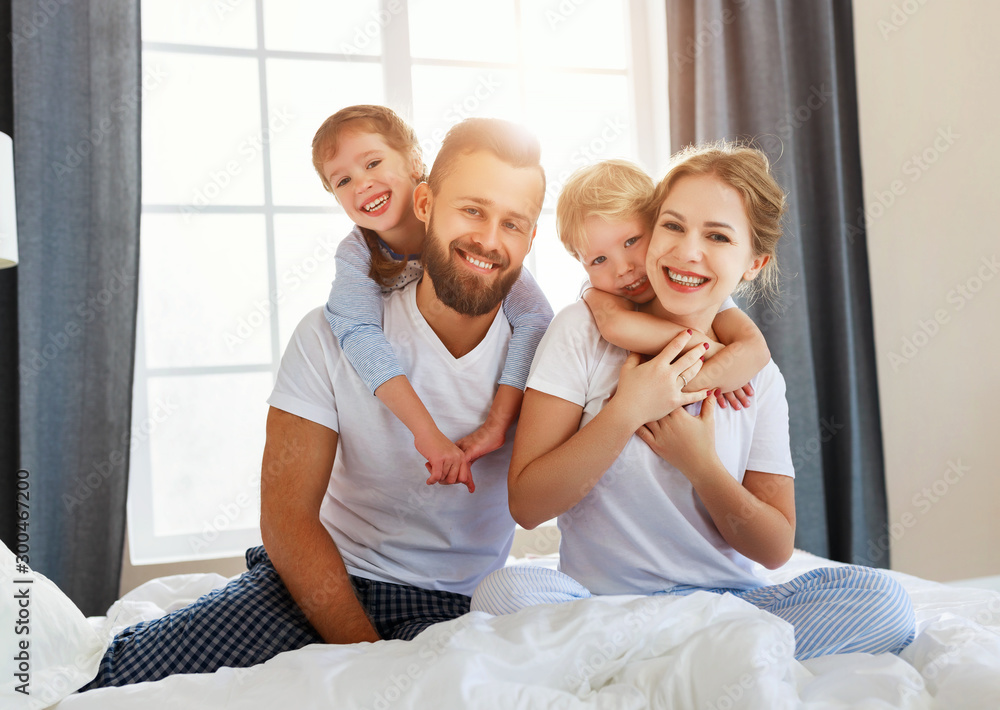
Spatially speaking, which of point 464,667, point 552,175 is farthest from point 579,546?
point 552,175

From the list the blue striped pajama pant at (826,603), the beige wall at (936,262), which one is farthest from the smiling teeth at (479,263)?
the beige wall at (936,262)

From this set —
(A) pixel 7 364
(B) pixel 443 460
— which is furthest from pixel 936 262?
(A) pixel 7 364

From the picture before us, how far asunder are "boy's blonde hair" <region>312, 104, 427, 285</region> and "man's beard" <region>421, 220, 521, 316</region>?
0.17 metres

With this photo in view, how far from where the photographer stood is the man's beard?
125 centimetres

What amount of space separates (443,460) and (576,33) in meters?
2.15

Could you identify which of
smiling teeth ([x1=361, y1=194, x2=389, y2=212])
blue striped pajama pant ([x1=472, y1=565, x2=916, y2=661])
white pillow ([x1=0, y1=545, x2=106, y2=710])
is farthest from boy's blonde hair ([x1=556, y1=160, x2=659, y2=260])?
white pillow ([x1=0, y1=545, x2=106, y2=710])

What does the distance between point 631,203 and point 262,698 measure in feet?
3.02

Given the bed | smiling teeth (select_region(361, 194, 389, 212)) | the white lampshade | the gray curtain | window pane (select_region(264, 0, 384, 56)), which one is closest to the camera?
the bed

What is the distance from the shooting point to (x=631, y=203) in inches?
49.5

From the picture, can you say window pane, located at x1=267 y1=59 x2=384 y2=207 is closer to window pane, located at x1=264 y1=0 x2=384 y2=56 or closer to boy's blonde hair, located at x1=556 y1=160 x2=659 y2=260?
window pane, located at x1=264 y1=0 x2=384 y2=56

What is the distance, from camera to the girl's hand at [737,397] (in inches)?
47.6

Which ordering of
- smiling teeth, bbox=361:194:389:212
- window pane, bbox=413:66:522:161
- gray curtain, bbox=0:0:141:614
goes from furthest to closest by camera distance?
window pane, bbox=413:66:522:161
gray curtain, bbox=0:0:141:614
smiling teeth, bbox=361:194:389:212

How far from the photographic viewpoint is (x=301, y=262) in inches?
97.0

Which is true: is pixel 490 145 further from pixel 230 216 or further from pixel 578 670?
pixel 230 216
